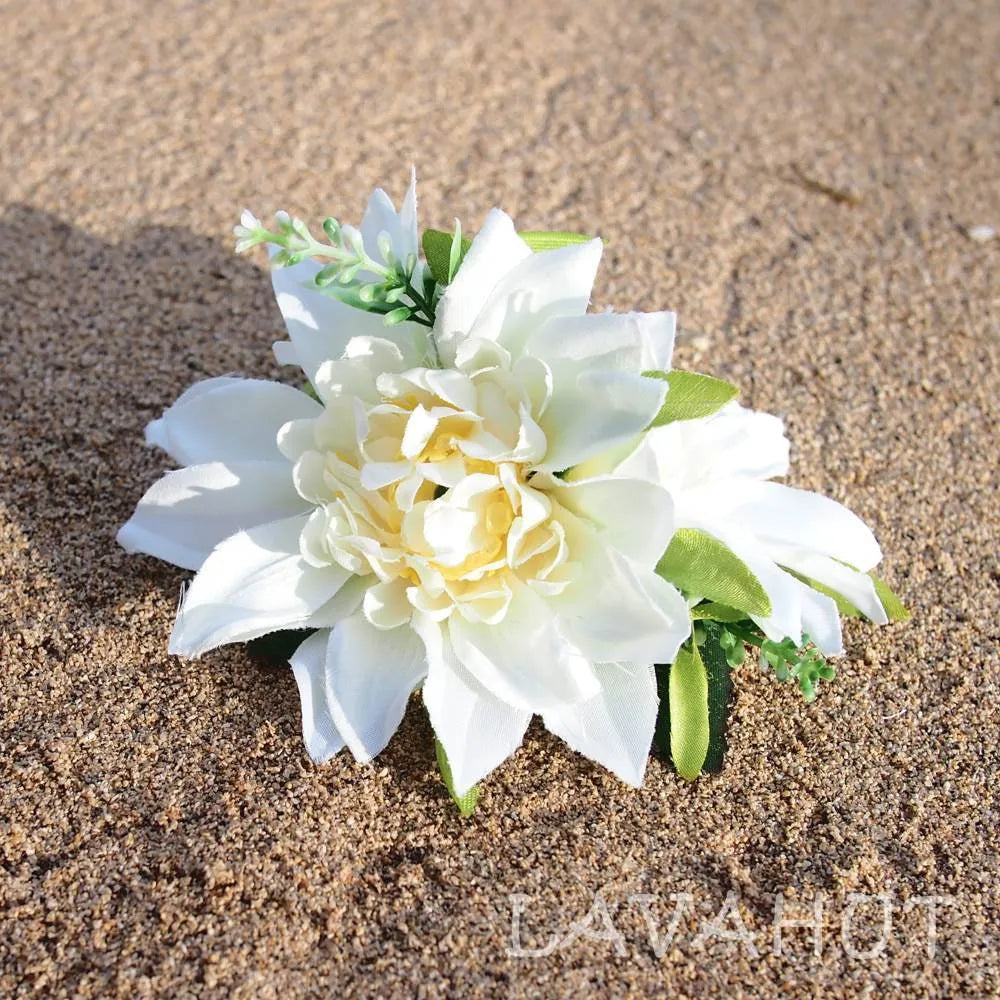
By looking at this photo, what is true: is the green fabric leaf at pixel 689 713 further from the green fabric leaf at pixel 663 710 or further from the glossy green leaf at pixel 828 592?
the glossy green leaf at pixel 828 592

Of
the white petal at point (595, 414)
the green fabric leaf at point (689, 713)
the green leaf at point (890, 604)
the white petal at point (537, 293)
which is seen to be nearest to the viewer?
the white petal at point (595, 414)

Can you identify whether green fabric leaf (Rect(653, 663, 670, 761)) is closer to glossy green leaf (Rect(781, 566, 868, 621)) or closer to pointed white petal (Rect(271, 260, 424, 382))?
glossy green leaf (Rect(781, 566, 868, 621))

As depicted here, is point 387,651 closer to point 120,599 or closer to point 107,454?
point 120,599

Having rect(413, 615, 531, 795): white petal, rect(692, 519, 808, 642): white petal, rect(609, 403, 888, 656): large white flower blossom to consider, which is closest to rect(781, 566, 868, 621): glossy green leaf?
rect(609, 403, 888, 656): large white flower blossom

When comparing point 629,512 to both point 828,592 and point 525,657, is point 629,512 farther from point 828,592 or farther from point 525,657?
point 828,592

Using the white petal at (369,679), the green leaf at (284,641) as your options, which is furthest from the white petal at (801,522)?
the green leaf at (284,641)

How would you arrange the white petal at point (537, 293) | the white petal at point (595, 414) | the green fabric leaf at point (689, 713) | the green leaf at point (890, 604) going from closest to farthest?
the white petal at point (595, 414) → the white petal at point (537, 293) → the green fabric leaf at point (689, 713) → the green leaf at point (890, 604)

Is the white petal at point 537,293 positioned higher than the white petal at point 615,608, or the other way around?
the white petal at point 537,293

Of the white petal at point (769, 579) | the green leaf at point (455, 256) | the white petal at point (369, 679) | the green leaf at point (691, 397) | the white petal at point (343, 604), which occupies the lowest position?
the white petal at point (369, 679)

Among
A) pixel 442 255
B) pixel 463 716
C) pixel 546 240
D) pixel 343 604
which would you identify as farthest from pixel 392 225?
pixel 463 716
